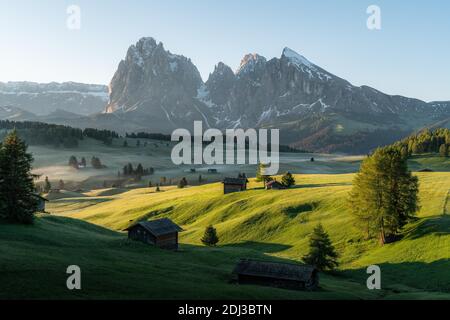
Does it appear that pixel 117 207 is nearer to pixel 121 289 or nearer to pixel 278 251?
pixel 278 251

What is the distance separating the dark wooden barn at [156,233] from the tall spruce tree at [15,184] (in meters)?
14.1

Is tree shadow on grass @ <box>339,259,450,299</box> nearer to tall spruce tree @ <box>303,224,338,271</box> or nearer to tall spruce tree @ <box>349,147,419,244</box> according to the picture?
tall spruce tree @ <box>303,224,338,271</box>

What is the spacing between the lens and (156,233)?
6419 centimetres

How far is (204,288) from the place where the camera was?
127 ft

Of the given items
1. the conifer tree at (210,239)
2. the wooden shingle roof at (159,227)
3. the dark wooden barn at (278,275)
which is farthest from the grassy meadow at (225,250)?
the wooden shingle roof at (159,227)

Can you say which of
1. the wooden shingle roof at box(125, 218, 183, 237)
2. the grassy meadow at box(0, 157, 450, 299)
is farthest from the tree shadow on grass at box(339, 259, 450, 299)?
the wooden shingle roof at box(125, 218, 183, 237)

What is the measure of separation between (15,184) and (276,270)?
117ft

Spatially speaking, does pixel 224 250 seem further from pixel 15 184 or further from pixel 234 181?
pixel 234 181

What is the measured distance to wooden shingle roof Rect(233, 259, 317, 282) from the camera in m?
48.0

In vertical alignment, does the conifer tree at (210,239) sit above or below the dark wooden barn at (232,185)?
below

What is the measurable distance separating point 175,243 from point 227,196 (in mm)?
40099

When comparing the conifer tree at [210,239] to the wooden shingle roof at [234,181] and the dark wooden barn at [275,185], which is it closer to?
the wooden shingle roof at [234,181]

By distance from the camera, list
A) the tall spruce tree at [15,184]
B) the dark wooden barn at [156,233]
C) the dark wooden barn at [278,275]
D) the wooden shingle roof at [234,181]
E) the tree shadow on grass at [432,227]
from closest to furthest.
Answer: the dark wooden barn at [278,275] < the tall spruce tree at [15,184] < the dark wooden barn at [156,233] < the tree shadow on grass at [432,227] < the wooden shingle roof at [234,181]

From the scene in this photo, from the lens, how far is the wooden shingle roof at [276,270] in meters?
48.0
